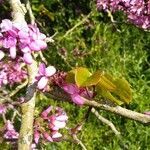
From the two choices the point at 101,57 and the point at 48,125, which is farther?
the point at 101,57

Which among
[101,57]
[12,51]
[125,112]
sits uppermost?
[12,51]

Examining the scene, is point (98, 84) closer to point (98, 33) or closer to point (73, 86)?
point (73, 86)

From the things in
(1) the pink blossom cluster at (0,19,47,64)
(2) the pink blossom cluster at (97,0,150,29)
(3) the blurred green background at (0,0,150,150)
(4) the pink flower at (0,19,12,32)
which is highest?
(2) the pink blossom cluster at (97,0,150,29)

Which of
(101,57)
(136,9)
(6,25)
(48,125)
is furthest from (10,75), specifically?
(101,57)

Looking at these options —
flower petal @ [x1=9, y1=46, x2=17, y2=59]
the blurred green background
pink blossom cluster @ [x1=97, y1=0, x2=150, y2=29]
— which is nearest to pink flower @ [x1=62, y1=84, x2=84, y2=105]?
flower petal @ [x1=9, y1=46, x2=17, y2=59]

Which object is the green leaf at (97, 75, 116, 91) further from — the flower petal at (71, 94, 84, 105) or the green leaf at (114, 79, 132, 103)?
the flower petal at (71, 94, 84, 105)

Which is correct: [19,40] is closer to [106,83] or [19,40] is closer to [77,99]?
[77,99]

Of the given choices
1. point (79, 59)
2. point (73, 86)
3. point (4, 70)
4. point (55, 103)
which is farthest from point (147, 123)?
point (79, 59)
